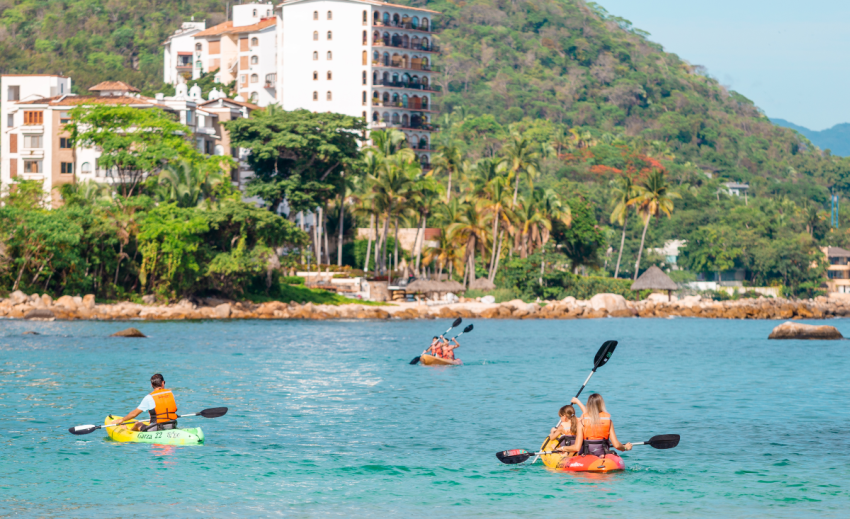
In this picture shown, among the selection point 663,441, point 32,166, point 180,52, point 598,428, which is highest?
point 180,52

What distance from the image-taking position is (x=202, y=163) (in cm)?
7681

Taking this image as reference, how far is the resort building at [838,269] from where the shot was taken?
418 ft

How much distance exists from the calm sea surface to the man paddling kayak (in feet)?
1.88

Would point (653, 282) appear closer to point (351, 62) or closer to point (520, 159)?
point (520, 159)

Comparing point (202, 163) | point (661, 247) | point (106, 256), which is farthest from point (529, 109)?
point (106, 256)

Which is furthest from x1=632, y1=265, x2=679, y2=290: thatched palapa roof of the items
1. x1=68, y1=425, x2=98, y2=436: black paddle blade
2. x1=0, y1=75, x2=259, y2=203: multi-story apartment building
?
x1=68, y1=425, x2=98, y2=436: black paddle blade

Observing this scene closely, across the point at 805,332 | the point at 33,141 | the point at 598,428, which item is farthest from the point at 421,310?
the point at 598,428

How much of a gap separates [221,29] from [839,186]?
351ft

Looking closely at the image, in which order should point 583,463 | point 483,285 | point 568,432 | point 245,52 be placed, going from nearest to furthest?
point 583,463 < point 568,432 < point 483,285 < point 245,52

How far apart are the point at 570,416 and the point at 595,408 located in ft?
2.25

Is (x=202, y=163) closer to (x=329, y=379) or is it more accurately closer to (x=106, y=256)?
(x=106, y=256)

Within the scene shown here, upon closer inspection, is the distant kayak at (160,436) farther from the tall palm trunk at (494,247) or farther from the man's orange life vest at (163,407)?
the tall palm trunk at (494,247)

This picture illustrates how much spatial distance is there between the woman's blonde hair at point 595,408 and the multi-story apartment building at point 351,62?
112 m

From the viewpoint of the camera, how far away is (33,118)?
290ft
